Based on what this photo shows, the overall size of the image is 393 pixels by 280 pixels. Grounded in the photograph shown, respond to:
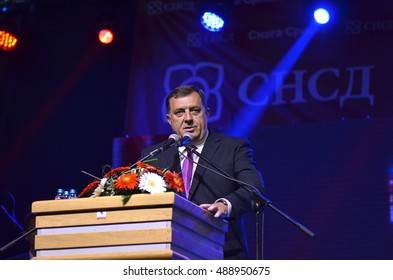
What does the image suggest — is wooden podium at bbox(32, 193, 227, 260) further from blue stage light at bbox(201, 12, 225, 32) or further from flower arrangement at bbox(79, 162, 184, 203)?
blue stage light at bbox(201, 12, 225, 32)

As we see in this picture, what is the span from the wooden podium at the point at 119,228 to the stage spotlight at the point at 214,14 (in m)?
3.71

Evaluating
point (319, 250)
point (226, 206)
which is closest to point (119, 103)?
point (319, 250)

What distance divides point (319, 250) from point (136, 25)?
2.74m

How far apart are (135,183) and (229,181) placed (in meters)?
1.11

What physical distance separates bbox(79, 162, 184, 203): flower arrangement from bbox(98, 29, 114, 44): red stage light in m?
3.85

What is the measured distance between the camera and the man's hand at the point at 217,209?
12.2 ft

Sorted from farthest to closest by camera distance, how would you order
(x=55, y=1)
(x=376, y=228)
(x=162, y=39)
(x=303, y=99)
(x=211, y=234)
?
(x=55, y=1) < (x=162, y=39) < (x=303, y=99) < (x=376, y=228) < (x=211, y=234)

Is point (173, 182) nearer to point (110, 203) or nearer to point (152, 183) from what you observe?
point (152, 183)

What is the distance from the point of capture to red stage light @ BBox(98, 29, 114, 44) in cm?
735

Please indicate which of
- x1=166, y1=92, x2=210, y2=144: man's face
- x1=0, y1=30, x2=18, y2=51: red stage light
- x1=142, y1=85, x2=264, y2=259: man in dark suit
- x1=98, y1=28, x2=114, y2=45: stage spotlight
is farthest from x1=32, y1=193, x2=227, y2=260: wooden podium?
x1=0, y1=30, x2=18, y2=51: red stage light

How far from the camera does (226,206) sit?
3.90m

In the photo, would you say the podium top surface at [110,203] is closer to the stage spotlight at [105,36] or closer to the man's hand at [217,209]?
the man's hand at [217,209]

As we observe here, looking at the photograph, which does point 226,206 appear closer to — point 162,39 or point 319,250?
point 319,250

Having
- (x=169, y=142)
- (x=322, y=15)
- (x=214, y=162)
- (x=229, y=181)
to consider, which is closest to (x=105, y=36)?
(x=322, y=15)
